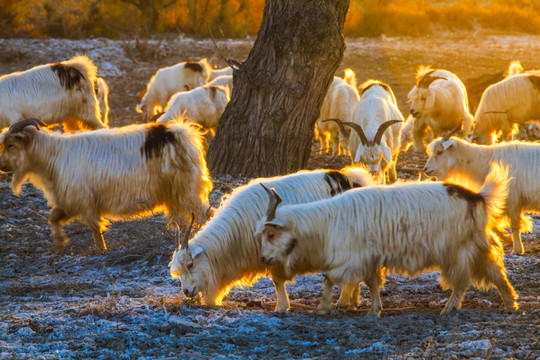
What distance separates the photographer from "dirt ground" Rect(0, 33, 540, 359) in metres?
4.71

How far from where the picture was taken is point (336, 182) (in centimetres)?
670

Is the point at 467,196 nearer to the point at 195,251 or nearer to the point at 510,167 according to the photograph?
the point at 195,251

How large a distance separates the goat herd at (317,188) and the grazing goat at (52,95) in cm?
2

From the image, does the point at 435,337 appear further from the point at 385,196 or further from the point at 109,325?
the point at 109,325

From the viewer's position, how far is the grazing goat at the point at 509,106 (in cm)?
1355

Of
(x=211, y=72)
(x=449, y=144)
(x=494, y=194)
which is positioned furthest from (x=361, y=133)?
(x=211, y=72)

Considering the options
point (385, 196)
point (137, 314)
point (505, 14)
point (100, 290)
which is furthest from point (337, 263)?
point (505, 14)

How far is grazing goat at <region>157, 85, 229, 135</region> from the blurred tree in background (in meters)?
10.6

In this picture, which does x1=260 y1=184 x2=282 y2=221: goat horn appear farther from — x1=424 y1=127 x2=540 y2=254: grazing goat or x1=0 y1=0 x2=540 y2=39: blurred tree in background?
x1=0 y1=0 x2=540 y2=39: blurred tree in background

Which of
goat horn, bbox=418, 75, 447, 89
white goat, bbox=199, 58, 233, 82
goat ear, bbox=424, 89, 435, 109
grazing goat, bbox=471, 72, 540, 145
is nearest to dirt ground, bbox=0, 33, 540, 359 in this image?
grazing goat, bbox=471, 72, 540, 145

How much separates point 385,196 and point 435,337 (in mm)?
1303

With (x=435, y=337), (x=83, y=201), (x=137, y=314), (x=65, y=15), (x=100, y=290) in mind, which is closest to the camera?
(x=435, y=337)

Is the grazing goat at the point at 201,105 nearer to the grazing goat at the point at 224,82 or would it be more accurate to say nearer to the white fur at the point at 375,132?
the grazing goat at the point at 224,82

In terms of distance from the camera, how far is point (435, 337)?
16.1 ft
